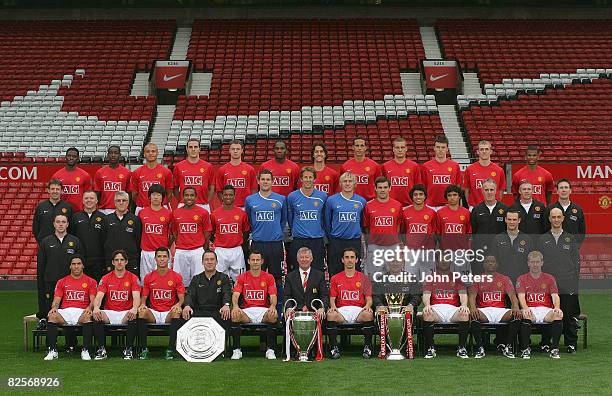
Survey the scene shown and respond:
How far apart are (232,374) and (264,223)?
2369mm

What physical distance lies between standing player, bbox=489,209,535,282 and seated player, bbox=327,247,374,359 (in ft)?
4.80

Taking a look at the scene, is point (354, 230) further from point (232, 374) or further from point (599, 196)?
point (599, 196)

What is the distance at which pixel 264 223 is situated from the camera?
10969 mm

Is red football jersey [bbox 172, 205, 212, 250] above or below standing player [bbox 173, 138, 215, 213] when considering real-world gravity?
below

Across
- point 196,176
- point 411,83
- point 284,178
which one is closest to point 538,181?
point 284,178

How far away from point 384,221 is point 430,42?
17049 mm

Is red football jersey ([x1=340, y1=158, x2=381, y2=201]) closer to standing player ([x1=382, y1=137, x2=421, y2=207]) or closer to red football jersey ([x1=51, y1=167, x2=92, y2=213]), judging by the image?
standing player ([x1=382, y1=137, x2=421, y2=207])

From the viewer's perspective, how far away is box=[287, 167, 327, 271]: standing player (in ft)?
35.8

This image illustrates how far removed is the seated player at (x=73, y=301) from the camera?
33.3ft

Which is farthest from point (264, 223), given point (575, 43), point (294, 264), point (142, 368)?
point (575, 43)

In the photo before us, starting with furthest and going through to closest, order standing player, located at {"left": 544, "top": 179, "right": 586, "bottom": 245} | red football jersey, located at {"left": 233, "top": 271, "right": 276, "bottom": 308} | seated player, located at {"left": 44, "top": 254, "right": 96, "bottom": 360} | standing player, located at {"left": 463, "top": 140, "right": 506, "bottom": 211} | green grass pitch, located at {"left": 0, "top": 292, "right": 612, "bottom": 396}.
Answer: standing player, located at {"left": 463, "top": 140, "right": 506, "bottom": 211}
standing player, located at {"left": 544, "top": 179, "right": 586, "bottom": 245}
red football jersey, located at {"left": 233, "top": 271, "right": 276, "bottom": 308}
seated player, located at {"left": 44, "top": 254, "right": 96, "bottom": 360}
green grass pitch, located at {"left": 0, "top": 292, "right": 612, "bottom": 396}

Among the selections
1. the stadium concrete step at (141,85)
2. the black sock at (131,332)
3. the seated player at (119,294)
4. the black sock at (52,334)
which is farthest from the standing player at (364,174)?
the stadium concrete step at (141,85)

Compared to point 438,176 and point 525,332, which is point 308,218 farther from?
point 525,332

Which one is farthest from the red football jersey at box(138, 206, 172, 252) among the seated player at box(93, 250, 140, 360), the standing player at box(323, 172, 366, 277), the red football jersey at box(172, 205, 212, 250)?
the standing player at box(323, 172, 366, 277)
